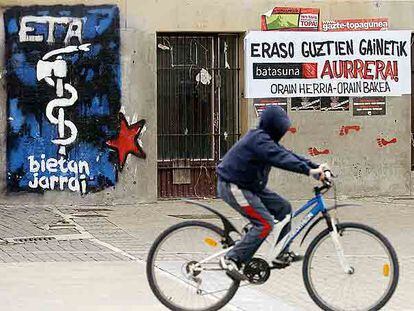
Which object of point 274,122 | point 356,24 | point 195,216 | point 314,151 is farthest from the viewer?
point 356,24

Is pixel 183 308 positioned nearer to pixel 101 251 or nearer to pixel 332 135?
pixel 101 251

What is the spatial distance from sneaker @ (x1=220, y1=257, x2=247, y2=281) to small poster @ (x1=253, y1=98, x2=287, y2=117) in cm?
908

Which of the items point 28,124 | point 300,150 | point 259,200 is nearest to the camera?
point 259,200

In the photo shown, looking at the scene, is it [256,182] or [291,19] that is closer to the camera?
[256,182]

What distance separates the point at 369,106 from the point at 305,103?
1.24 meters

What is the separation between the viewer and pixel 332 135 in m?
16.5

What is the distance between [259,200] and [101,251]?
13.1ft

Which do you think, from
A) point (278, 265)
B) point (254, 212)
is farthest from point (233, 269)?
point (254, 212)

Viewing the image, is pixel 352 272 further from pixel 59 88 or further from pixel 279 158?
pixel 59 88

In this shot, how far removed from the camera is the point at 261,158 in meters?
7.15

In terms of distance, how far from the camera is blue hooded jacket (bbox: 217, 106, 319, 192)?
7.09 meters

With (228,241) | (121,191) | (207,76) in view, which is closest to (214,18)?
(207,76)

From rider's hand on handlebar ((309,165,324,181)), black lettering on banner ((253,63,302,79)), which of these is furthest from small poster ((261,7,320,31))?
rider's hand on handlebar ((309,165,324,181))

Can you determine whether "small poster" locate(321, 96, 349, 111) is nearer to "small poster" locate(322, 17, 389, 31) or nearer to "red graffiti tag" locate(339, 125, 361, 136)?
"red graffiti tag" locate(339, 125, 361, 136)
